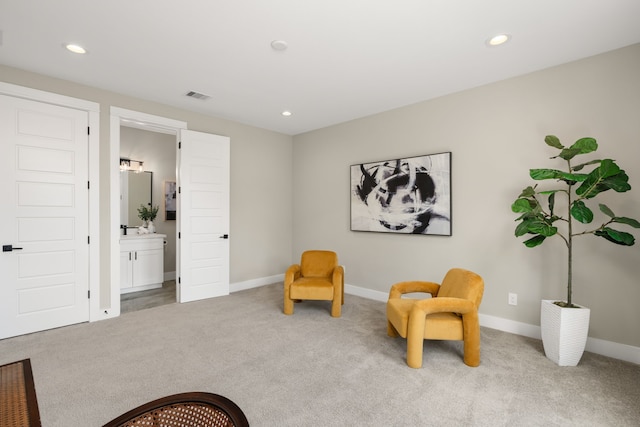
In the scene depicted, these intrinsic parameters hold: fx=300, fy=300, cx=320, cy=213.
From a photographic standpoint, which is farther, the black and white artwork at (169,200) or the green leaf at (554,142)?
the black and white artwork at (169,200)

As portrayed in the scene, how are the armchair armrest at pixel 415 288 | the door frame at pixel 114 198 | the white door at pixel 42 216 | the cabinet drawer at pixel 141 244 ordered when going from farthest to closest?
the cabinet drawer at pixel 141 244
the door frame at pixel 114 198
the armchair armrest at pixel 415 288
the white door at pixel 42 216

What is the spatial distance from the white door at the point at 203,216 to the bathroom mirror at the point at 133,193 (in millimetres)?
1980

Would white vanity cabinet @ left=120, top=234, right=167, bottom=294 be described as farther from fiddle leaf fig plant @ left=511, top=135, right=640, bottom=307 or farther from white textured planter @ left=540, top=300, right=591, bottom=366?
white textured planter @ left=540, top=300, right=591, bottom=366

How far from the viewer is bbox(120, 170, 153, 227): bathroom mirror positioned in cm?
543

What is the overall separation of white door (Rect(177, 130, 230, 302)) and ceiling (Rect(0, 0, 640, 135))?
2.91 ft

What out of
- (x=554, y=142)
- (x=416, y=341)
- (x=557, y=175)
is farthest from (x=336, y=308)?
(x=554, y=142)

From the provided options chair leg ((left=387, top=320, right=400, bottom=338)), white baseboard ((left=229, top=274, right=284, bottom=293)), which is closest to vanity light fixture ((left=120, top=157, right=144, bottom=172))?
white baseboard ((left=229, top=274, right=284, bottom=293))

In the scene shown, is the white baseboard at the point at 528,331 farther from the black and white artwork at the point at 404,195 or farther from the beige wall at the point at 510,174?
the black and white artwork at the point at 404,195

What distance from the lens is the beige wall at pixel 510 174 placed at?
263cm

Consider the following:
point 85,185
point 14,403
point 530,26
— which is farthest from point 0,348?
point 530,26

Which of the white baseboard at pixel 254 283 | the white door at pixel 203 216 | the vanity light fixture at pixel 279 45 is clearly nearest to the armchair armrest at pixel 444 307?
the vanity light fixture at pixel 279 45

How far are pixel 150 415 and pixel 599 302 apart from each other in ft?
11.7

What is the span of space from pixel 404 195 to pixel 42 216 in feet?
13.7

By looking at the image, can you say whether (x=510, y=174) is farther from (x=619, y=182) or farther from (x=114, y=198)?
(x=114, y=198)
